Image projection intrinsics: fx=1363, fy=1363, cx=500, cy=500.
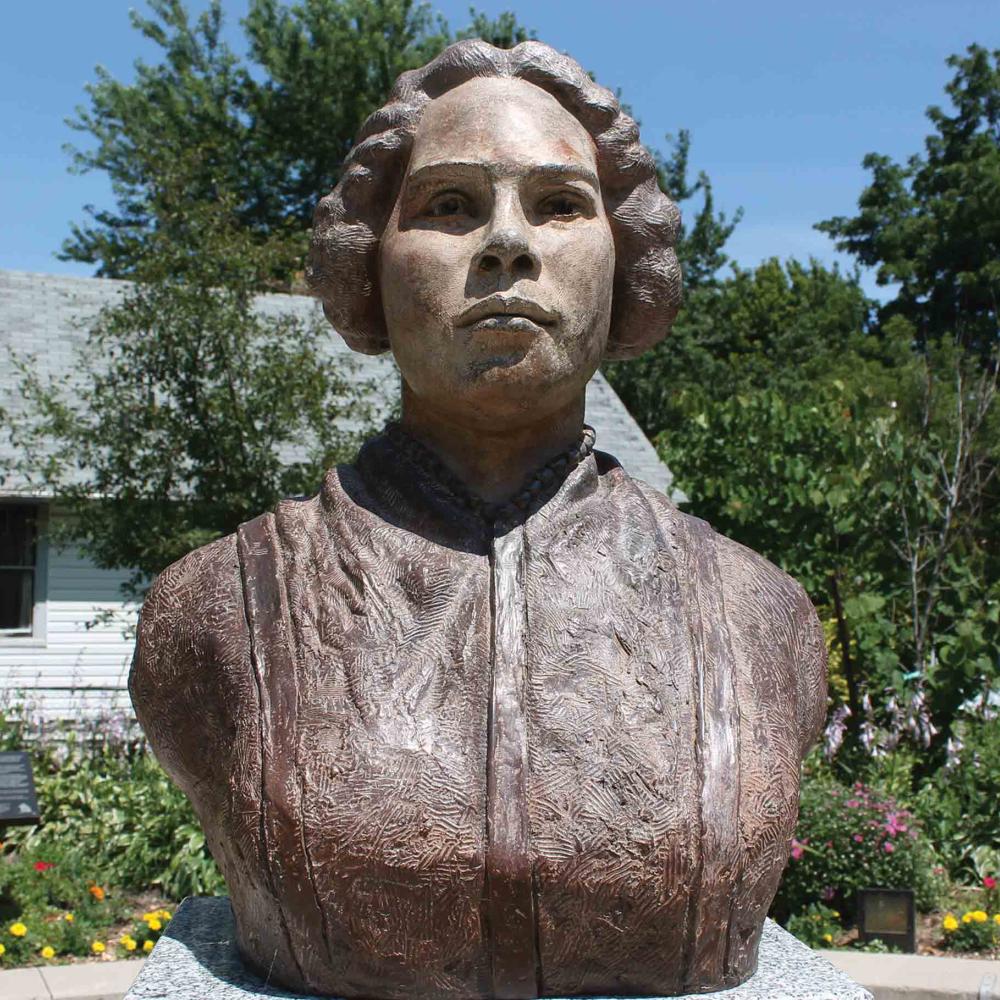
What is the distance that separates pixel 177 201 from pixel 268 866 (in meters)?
8.16

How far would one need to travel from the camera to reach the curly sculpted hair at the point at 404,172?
292 centimetres

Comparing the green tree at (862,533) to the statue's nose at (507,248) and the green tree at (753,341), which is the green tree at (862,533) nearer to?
the statue's nose at (507,248)

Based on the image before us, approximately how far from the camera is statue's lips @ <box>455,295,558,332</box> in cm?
262

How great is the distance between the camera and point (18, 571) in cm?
→ 1275

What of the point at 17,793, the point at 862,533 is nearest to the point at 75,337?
the point at 17,793

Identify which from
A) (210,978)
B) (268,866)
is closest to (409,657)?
(268,866)

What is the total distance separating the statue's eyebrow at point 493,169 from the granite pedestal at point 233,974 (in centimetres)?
158

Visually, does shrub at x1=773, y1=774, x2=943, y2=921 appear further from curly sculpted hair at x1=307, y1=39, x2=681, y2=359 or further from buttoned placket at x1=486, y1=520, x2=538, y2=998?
buttoned placket at x1=486, y1=520, x2=538, y2=998

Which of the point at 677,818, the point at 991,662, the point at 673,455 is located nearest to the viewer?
the point at 677,818

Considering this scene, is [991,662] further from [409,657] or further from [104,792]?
[409,657]

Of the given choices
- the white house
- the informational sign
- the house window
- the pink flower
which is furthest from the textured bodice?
the house window

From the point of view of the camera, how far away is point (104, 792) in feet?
26.2

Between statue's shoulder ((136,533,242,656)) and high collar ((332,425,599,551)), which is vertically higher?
high collar ((332,425,599,551))

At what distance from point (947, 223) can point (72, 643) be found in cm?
1869
